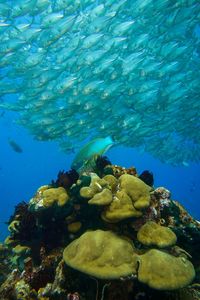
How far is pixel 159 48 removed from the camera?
1603cm


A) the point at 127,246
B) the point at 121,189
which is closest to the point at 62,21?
the point at 121,189

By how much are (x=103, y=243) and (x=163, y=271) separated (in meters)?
0.78

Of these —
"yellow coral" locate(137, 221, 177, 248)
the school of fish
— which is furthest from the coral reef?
the school of fish

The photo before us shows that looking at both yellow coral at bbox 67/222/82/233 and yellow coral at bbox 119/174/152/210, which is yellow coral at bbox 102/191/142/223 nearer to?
yellow coral at bbox 119/174/152/210

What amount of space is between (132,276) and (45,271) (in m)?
1.54

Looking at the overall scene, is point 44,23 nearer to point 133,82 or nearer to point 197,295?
point 133,82

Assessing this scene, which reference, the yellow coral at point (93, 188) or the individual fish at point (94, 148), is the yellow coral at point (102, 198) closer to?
the yellow coral at point (93, 188)

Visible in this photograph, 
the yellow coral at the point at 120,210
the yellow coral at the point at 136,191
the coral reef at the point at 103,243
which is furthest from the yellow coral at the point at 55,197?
the yellow coral at the point at 136,191

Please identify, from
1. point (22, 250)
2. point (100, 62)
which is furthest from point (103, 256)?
point (100, 62)

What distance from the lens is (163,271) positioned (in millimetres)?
3717

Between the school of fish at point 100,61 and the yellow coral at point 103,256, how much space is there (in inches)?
383

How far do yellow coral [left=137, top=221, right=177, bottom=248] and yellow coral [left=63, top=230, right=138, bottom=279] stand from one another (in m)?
0.21

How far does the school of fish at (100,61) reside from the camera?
1289cm

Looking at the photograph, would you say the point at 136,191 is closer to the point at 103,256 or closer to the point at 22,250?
the point at 103,256
